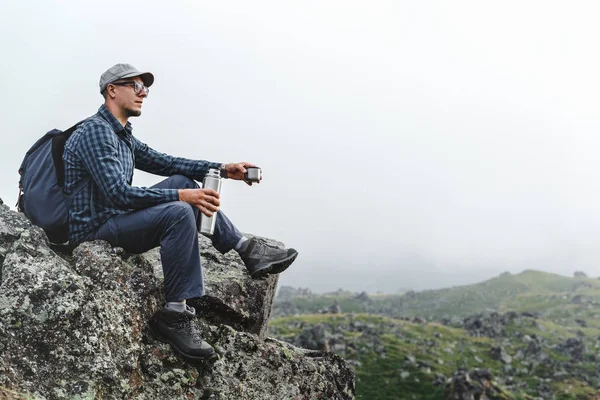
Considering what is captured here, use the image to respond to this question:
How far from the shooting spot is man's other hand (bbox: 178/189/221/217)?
954cm

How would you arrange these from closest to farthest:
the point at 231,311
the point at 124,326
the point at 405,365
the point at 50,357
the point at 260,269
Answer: the point at 50,357
the point at 124,326
the point at 260,269
the point at 231,311
the point at 405,365

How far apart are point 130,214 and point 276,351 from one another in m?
4.03

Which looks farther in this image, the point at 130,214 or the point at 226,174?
the point at 226,174

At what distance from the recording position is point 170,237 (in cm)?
939

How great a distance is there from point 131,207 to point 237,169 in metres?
2.88

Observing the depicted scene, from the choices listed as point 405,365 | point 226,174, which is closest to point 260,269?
point 226,174

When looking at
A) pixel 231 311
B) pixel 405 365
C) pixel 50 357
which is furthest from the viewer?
pixel 405 365

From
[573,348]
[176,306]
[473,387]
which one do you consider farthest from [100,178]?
[573,348]

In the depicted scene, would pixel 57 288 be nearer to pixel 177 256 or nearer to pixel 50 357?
pixel 50 357

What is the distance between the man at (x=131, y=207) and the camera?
9.30 meters

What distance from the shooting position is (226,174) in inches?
470

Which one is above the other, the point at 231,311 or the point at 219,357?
the point at 231,311

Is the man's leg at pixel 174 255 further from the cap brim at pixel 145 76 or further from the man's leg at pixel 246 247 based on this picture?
the cap brim at pixel 145 76

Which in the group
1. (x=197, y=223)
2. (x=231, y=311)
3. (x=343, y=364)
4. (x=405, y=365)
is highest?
(x=197, y=223)
